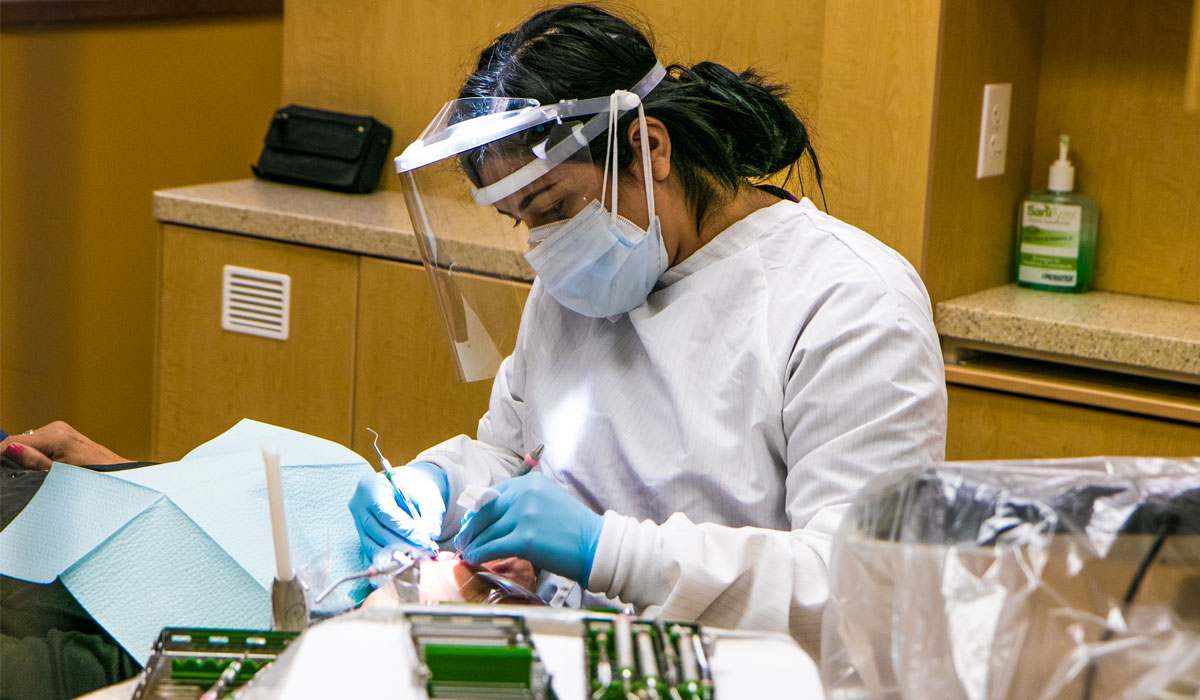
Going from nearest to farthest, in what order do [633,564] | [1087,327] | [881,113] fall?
1. [633,564]
2. [1087,327]
3. [881,113]

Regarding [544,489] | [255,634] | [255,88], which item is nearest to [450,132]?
[544,489]

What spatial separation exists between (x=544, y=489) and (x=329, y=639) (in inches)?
16.4

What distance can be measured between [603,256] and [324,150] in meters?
1.71

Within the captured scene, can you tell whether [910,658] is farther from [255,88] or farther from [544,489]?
[255,88]

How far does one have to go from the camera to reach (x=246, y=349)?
2.66 metres

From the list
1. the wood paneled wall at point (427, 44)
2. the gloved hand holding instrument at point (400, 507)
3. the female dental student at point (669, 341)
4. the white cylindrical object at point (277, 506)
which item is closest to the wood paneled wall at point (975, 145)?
the wood paneled wall at point (427, 44)

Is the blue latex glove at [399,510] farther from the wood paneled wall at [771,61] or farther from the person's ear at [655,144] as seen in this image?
the wood paneled wall at [771,61]

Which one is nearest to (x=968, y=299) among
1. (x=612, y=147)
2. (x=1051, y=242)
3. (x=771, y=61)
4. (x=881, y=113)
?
(x=1051, y=242)

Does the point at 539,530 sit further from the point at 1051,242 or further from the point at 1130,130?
the point at 1130,130

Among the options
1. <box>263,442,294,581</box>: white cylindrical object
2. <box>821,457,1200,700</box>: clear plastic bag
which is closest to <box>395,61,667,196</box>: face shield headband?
<box>263,442,294,581</box>: white cylindrical object

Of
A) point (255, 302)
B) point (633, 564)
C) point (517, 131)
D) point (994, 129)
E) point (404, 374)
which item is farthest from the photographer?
point (255, 302)

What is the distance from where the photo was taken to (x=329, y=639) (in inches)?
28.1

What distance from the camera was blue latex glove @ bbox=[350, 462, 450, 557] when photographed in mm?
1160

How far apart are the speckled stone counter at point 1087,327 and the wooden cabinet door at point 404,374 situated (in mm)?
967
